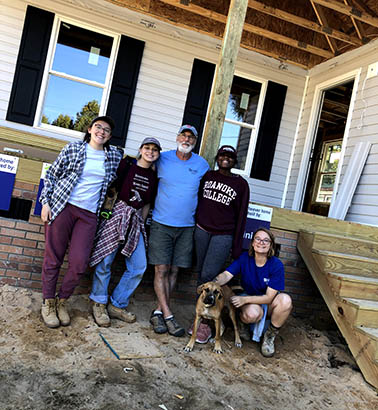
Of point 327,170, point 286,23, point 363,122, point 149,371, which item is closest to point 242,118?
point 286,23

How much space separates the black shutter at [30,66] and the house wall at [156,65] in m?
0.09

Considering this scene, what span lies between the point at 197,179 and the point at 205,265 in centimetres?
81

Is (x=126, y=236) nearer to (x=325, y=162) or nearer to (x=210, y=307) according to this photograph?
(x=210, y=307)

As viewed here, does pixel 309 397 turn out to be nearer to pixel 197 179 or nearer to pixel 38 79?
pixel 197 179

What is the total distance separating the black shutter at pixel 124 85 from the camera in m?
5.95

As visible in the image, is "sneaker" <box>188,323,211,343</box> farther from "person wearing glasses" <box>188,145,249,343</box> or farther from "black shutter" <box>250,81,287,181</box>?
"black shutter" <box>250,81,287,181</box>

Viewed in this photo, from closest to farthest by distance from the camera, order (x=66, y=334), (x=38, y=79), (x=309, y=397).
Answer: (x=309, y=397) → (x=66, y=334) → (x=38, y=79)

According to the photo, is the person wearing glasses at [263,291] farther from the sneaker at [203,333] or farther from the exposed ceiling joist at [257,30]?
the exposed ceiling joist at [257,30]

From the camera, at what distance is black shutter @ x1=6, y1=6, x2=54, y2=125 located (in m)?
5.56

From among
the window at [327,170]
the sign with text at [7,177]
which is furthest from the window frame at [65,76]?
Answer: the window at [327,170]

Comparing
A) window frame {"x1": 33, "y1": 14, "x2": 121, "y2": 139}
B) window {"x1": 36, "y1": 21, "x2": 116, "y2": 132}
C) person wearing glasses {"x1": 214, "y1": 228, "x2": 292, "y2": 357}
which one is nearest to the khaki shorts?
person wearing glasses {"x1": 214, "y1": 228, "x2": 292, "y2": 357}

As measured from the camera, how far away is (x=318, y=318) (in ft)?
14.1

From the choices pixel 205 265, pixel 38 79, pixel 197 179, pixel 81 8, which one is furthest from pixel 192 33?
pixel 205 265

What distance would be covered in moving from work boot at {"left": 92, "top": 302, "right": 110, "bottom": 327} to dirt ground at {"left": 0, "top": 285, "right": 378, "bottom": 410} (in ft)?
0.23
